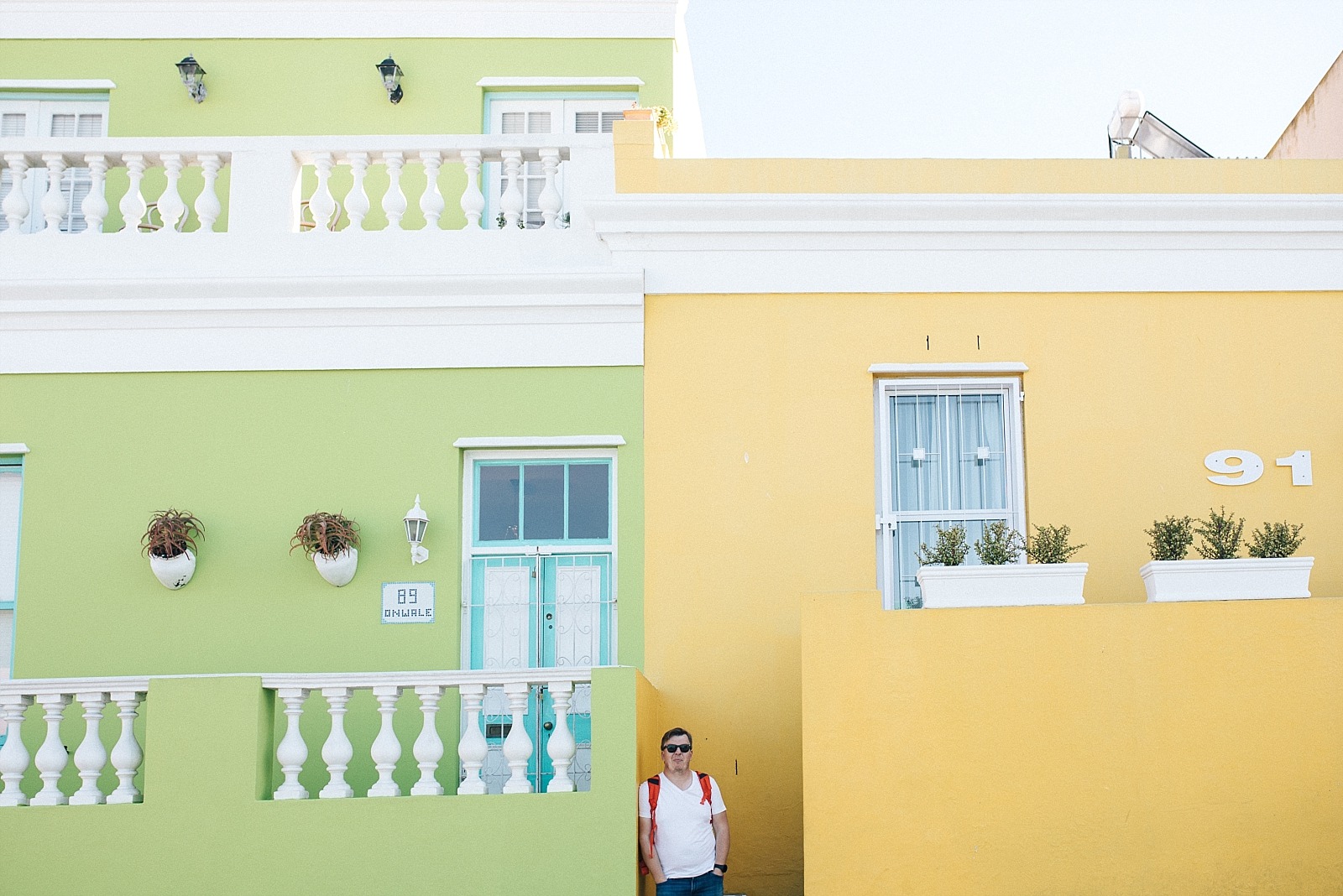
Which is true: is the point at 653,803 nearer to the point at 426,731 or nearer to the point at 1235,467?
the point at 426,731

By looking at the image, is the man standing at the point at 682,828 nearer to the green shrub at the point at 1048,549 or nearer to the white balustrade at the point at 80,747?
the green shrub at the point at 1048,549

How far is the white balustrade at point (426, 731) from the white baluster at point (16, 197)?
13.3 ft

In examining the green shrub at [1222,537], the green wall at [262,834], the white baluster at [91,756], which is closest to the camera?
the green wall at [262,834]

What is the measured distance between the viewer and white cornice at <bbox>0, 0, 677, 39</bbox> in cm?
1191

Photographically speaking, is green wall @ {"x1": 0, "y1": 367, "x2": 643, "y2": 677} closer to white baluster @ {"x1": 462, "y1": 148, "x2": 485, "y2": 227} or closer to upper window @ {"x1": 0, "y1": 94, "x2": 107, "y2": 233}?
white baluster @ {"x1": 462, "y1": 148, "x2": 485, "y2": 227}

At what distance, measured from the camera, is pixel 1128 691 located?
7.27 m

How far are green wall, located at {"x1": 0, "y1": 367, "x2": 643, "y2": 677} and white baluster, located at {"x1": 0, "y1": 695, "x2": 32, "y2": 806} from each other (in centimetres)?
141

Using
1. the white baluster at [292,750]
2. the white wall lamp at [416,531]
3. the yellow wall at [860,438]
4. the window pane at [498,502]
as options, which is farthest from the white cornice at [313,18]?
the white baluster at [292,750]

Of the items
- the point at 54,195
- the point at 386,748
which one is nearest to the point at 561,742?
the point at 386,748

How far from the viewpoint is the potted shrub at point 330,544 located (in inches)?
337

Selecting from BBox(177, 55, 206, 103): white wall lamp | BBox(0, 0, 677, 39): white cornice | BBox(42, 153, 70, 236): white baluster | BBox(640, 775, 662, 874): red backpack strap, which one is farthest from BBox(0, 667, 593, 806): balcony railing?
BBox(0, 0, 677, 39): white cornice

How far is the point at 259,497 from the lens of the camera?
8.90 meters

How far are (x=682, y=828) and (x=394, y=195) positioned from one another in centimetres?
446

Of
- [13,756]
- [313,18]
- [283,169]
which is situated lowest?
[13,756]
